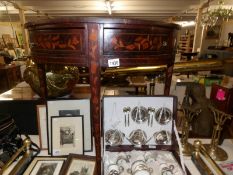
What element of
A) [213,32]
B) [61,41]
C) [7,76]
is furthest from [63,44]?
[213,32]

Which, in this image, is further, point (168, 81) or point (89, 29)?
point (168, 81)

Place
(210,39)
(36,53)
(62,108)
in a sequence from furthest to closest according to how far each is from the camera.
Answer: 1. (210,39)
2. (62,108)
3. (36,53)

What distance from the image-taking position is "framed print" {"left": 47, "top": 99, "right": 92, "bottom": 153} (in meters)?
0.98

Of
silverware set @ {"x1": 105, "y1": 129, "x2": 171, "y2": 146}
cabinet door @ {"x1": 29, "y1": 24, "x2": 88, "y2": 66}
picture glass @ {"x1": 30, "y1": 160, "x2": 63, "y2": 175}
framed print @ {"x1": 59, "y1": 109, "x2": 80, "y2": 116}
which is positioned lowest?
picture glass @ {"x1": 30, "y1": 160, "x2": 63, "y2": 175}

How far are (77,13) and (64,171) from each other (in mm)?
6318

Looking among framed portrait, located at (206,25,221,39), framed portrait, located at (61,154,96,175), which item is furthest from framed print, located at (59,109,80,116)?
framed portrait, located at (206,25,221,39)

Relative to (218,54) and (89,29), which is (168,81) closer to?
(89,29)

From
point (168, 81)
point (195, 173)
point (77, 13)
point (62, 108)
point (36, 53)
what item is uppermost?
point (77, 13)

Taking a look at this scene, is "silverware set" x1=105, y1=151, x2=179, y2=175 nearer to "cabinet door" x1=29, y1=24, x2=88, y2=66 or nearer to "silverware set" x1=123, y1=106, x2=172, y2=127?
"silverware set" x1=123, y1=106, x2=172, y2=127

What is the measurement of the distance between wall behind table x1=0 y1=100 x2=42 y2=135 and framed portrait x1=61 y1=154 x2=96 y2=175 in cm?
42

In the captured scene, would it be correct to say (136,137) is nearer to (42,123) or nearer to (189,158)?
(189,158)

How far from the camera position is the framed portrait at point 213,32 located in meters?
6.23

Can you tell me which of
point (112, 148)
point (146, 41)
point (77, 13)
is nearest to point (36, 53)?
point (146, 41)

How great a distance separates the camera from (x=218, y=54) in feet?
11.1
